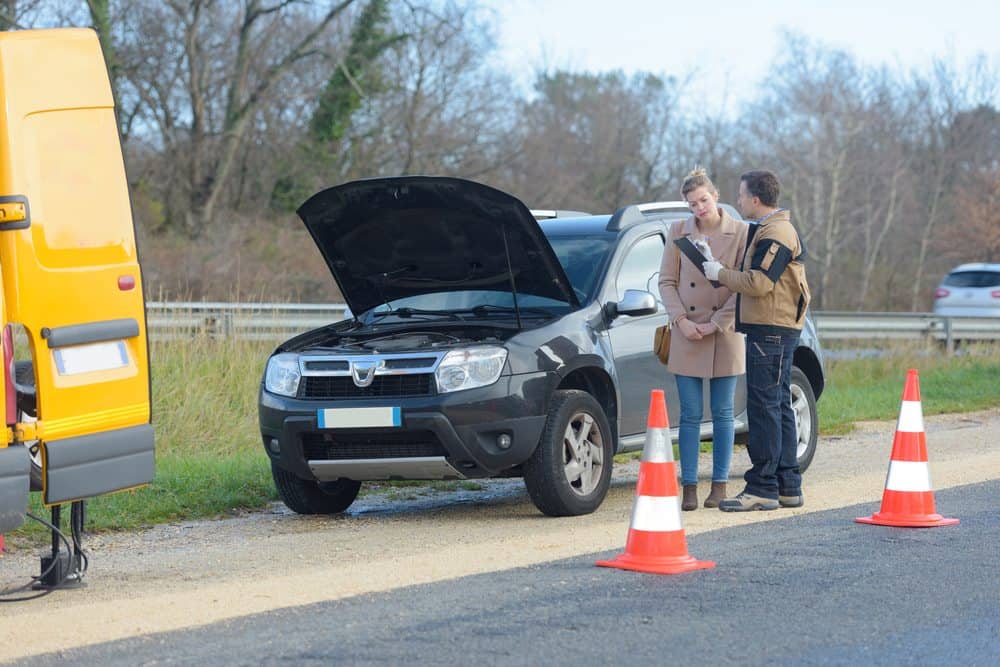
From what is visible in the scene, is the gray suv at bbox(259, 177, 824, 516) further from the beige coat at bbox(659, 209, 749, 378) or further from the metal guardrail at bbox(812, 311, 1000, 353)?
the metal guardrail at bbox(812, 311, 1000, 353)

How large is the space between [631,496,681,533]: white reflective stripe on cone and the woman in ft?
6.26

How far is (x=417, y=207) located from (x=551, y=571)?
2.96 meters

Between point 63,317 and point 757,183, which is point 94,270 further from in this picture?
point 757,183

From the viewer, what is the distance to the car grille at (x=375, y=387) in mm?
8148

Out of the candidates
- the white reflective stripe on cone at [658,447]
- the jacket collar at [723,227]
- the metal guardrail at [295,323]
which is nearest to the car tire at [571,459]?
the jacket collar at [723,227]

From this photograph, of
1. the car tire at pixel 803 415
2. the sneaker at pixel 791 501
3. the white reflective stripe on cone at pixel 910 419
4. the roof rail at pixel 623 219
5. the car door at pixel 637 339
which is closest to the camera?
the white reflective stripe on cone at pixel 910 419

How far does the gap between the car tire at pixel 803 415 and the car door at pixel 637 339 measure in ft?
3.91

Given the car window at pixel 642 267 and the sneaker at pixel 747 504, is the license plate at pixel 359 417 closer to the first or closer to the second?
the car window at pixel 642 267

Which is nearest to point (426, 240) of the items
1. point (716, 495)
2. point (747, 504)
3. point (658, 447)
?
point (716, 495)

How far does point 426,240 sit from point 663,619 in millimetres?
3957

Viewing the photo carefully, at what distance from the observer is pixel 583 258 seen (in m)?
9.28

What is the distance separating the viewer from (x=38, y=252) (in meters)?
5.89

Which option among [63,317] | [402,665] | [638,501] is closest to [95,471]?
[63,317]

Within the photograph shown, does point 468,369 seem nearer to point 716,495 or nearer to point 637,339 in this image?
point 637,339
